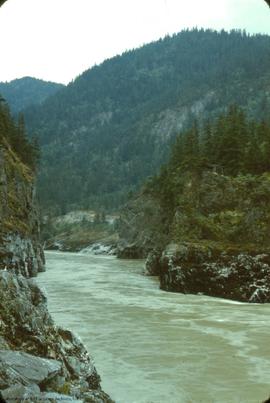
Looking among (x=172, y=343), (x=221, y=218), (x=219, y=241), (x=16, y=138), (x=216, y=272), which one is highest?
(x=16, y=138)

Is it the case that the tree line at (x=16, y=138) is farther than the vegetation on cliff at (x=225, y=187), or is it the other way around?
the tree line at (x=16, y=138)

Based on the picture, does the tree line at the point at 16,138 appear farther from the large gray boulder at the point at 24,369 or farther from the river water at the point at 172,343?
the large gray boulder at the point at 24,369

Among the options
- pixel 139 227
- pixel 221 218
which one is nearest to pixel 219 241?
pixel 221 218

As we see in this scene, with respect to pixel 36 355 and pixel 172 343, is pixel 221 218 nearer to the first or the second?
pixel 172 343

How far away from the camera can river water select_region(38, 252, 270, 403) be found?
1310cm

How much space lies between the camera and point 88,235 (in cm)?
13150

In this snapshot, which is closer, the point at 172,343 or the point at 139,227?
the point at 172,343

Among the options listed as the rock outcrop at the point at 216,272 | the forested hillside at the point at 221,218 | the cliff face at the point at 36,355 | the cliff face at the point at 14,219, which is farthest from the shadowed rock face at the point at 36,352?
the cliff face at the point at 14,219

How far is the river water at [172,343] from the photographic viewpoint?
1310cm

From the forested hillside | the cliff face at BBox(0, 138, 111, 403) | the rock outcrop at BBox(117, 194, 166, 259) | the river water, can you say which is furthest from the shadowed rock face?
the rock outcrop at BBox(117, 194, 166, 259)

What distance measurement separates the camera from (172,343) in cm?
1823

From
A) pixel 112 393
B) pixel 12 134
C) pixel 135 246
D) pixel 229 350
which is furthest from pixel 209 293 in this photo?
pixel 135 246

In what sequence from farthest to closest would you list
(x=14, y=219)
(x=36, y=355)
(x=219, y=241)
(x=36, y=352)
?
(x=14, y=219) → (x=219, y=241) → (x=36, y=352) → (x=36, y=355)

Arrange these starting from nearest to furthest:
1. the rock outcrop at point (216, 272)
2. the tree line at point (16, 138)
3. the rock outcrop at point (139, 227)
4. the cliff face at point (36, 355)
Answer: the cliff face at point (36, 355), the rock outcrop at point (216, 272), the tree line at point (16, 138), the rock outcrop at point (139, 227)
